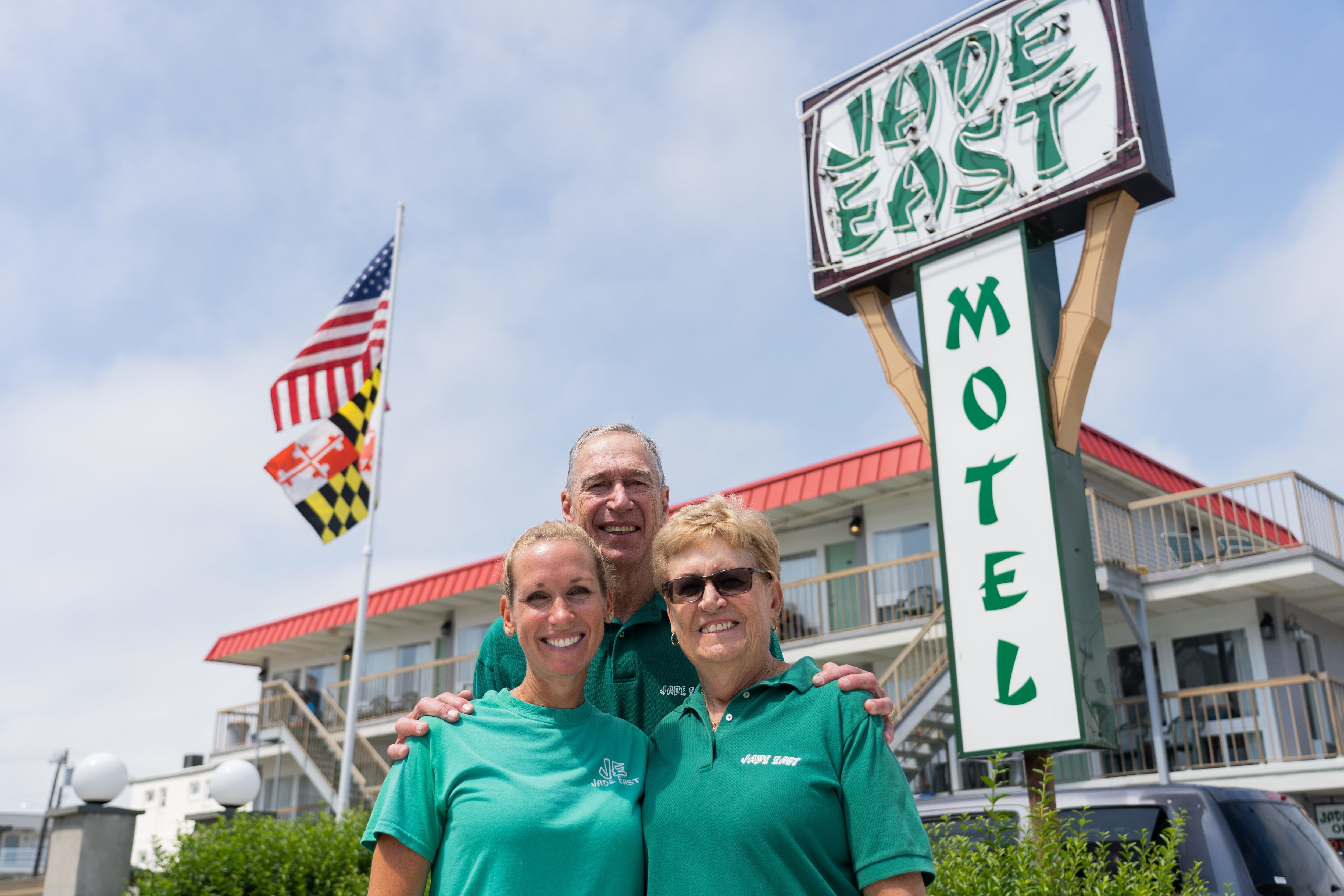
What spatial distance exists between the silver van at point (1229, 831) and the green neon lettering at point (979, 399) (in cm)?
344

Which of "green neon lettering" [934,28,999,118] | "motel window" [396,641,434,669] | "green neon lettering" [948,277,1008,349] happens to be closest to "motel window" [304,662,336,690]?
"motel window" [396,641,434,669]

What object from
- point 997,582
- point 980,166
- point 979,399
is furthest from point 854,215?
point 997,582

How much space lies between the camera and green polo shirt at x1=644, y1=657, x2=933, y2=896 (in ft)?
7.49

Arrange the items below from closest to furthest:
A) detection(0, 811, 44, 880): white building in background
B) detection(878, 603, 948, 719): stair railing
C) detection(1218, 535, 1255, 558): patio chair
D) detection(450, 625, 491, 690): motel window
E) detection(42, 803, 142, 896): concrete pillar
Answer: detection(42, 803, 142, 896): concrete pillar → detection(878, 603, 948, 719): stair railing → detection(1218, 535, 1255, 558): patio chair → detection(450, 625, 491, 690): motel window → detection(0, 811, 44, 880): white building in background

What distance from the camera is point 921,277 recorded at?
32.6ft

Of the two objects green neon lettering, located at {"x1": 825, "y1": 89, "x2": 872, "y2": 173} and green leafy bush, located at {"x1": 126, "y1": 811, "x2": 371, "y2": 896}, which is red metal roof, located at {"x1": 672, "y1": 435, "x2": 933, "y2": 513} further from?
green leafy bush, located at {"x1": 126, "y1": 811, "x2": 371, "y2": 896}

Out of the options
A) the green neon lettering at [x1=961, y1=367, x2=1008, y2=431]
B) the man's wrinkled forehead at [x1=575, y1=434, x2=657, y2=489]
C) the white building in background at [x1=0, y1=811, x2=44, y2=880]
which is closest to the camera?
the man's wrinkled forehead at [x1=575, y1=434, x2=657, y2=489]

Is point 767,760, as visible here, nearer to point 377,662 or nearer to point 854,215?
point 854,215

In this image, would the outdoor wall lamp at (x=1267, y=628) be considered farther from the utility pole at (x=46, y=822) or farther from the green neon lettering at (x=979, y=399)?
the utility pole at (x=46, y=822)

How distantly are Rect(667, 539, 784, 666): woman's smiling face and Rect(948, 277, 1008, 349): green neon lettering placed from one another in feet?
23.4

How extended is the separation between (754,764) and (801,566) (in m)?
16.4

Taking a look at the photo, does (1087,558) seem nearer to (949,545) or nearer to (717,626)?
(949,545)

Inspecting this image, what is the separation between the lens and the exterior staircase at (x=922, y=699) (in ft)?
44.9

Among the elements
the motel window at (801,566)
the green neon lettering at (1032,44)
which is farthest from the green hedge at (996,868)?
the motel window at (801,566)
